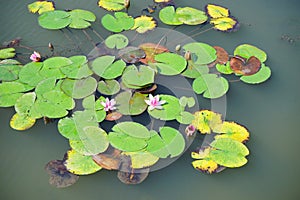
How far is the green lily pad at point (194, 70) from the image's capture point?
9.27ft

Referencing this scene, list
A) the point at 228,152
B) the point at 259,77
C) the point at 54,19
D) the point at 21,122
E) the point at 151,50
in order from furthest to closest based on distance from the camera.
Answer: the point at 54,19 < the point at 151,50 < the point at 259,77 < the point at 21,122 < the point at 228,152

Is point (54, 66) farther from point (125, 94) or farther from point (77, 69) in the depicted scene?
point (125, 94)

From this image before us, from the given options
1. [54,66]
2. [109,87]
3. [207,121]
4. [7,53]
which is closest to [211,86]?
[207,121]

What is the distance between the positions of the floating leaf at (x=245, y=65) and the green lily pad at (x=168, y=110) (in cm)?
68

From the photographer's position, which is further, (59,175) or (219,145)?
(219,145)

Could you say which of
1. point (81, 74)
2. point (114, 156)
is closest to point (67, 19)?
point (81, 74)

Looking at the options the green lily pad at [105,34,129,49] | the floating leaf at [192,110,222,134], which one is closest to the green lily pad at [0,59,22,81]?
the green lily pad at [105,34,129,49]

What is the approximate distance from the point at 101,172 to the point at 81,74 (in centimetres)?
88

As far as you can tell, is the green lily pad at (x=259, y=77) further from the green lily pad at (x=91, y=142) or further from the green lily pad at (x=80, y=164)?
the green lily pad at (x=80, y=164)

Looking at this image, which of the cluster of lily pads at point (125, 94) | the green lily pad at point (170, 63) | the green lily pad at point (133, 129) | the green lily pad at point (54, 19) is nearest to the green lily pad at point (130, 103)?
the cluster of lily pads at point (125, 94)

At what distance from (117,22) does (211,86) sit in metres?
1.14

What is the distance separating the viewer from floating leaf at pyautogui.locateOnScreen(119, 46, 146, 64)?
290 centimetres

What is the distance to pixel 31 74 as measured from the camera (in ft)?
8.97

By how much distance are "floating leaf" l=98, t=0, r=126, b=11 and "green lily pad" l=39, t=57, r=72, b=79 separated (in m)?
0.83
